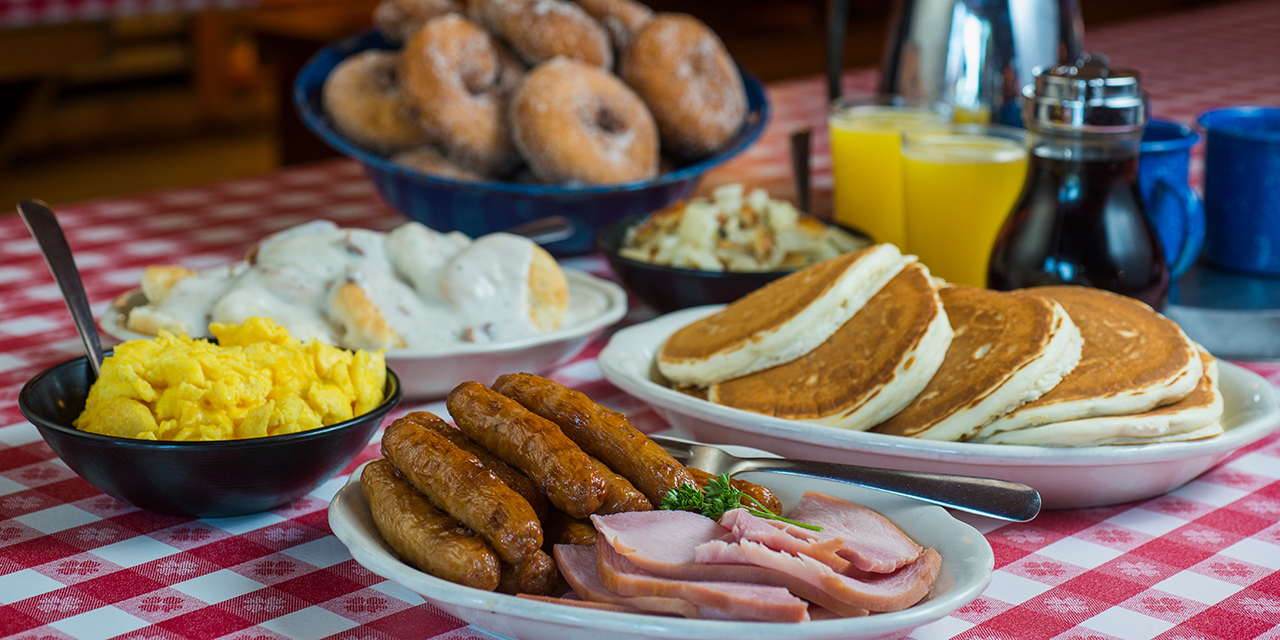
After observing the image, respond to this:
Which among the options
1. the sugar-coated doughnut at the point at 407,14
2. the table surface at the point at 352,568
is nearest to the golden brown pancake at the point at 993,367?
the table surface at the point at 352,568

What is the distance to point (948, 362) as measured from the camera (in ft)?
Answer: 3.91

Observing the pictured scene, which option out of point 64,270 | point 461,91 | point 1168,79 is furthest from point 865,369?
point 1168,79

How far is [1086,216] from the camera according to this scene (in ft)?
4.86

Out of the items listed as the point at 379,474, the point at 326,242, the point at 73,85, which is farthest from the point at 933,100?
the point at 73,85

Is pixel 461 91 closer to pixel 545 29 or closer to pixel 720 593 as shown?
pixel 545 29

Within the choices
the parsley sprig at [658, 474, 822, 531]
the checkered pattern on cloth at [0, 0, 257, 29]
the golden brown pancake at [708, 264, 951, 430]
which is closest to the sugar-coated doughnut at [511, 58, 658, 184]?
the golden brown pancake at [708, 264, 951, 430]

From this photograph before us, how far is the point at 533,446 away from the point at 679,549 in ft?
0.52

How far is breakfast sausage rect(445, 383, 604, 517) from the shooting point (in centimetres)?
93

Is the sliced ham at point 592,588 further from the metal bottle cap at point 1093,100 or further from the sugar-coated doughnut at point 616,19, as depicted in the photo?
the sugar-coated doughnut at point 616,19

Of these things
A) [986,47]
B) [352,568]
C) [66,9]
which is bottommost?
[352,568]

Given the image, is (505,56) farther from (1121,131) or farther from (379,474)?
(379,474)

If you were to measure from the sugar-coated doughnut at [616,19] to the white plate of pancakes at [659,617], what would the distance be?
1427 millimetres

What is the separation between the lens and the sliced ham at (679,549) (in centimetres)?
Result: 84

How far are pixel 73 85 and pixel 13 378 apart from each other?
6.55 m
